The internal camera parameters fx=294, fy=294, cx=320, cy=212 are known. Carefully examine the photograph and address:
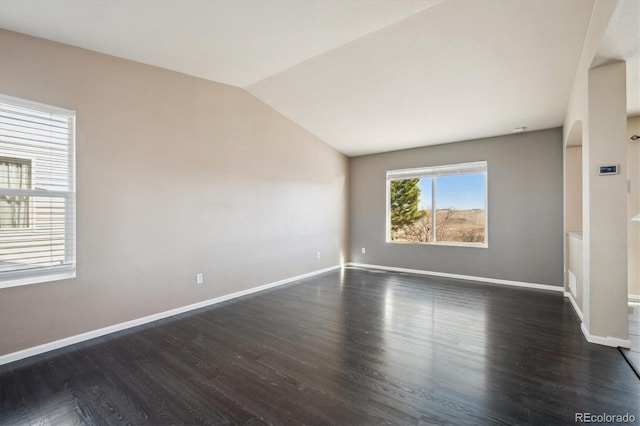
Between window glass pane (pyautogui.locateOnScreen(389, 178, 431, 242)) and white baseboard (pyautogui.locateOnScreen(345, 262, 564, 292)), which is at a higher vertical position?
window glass pane (pyautogui.locateOnScreen(389, 178, 431, 242))

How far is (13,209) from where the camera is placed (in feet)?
8.28

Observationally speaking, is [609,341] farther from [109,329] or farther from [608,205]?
[109,329]

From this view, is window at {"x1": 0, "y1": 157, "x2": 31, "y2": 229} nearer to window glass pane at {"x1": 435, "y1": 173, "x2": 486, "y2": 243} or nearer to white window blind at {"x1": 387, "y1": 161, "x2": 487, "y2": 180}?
white window blind at {"x1": 387, "y1": 161, "x2": 487, "y2": 180}

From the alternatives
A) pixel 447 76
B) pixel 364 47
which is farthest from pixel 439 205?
pixel 364 47

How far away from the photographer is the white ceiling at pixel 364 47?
2.43 metres

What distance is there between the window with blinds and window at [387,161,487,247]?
5300 millimetres

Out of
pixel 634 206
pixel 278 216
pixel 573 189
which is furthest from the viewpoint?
pixel 278 216

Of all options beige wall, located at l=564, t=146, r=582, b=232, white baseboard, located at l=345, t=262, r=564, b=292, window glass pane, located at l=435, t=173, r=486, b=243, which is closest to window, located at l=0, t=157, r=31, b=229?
white baseboard, located at l=345, t=262, r=564, b=292

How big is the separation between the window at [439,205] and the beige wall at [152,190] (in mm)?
2401

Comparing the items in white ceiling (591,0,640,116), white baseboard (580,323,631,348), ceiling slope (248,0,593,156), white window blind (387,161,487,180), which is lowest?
white baseboard (580,323,631,348)

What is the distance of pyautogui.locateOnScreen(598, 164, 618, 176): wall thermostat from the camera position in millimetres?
2637

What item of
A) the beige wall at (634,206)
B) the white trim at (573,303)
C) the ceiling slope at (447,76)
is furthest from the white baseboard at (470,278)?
the ceiling slope at (447,76)

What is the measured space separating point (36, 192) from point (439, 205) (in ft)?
19.0

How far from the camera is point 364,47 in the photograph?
320 cm
